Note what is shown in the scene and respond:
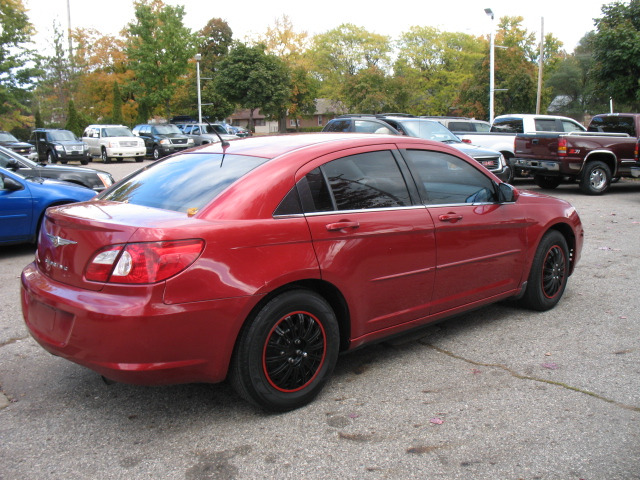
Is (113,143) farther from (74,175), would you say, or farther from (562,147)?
(562,147)

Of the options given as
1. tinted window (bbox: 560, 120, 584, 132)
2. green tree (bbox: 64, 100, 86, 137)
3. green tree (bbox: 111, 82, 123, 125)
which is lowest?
tinted window (bbox: 560, 120, 584, 132)

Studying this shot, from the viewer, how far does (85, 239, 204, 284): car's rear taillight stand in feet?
9.80

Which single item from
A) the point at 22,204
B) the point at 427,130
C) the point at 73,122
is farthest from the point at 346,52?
the point at 22,204

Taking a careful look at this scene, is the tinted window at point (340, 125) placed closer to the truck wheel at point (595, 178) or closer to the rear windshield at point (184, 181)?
the truck wheel at point (595, 178)

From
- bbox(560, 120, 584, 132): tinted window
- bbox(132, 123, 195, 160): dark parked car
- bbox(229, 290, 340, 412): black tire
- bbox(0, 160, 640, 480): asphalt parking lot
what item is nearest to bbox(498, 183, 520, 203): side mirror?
bbox(0, 160, 640, 480): asphalt parking lot

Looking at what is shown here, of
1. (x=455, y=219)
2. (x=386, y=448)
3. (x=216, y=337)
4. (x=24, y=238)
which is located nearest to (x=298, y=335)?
(x=216, y=337)

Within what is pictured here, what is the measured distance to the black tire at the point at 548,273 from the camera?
518 cm

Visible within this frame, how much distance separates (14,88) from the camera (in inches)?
1483

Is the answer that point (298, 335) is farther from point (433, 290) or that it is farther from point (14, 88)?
point (14, 88)

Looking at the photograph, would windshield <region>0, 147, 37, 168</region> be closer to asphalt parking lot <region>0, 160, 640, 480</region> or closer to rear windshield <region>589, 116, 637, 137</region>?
asphalt parking lot <region>0, 160, 640, 480</region>

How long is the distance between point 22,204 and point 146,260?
5.82 m

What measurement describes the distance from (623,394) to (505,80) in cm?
4157

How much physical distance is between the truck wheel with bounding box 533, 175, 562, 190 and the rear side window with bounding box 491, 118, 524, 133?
188 cm

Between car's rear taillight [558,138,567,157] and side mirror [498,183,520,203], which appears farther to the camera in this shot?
car's rear taillight [558,138,567,157]
